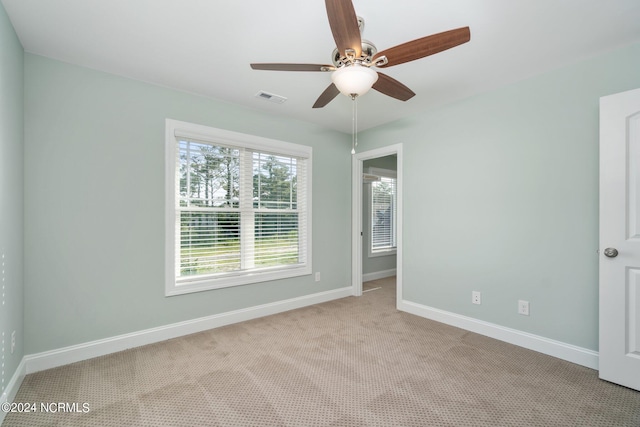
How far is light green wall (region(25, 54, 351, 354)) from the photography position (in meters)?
2.35

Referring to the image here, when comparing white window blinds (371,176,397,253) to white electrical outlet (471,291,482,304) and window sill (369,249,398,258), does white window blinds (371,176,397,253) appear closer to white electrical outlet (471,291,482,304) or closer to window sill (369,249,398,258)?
window sill (369,249,398,258)

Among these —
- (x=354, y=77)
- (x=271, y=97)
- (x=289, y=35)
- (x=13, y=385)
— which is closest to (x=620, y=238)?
(x=354, y=77)

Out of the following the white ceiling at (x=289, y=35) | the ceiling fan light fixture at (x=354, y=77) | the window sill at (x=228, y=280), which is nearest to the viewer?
the ceiling fan light fixture at (x=354, y=77)

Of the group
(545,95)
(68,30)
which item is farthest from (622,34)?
(68,30)

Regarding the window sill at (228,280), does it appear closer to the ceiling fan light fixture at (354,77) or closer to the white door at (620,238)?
the ceiling fan light fixture at (354,77)

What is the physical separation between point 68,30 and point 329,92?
1884mm

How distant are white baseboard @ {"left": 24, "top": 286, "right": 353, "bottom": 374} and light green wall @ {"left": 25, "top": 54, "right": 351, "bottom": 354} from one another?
0.19 ft

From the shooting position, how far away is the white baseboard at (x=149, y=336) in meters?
2.36

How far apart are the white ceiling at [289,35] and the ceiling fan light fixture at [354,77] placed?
1.40 feet

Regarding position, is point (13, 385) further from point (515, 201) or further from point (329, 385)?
point (515, 201)

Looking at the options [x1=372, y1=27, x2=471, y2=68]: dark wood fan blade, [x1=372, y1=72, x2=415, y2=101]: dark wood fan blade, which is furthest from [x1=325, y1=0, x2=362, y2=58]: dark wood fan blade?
[x1=372, y1=72, x2=415, y2=101]: dark wood fan blade

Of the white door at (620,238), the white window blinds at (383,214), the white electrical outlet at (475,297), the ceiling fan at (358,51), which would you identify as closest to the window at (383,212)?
the white window blinds at (383,214)

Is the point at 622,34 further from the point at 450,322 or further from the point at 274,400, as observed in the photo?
the point at 274,400

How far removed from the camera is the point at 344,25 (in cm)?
149
